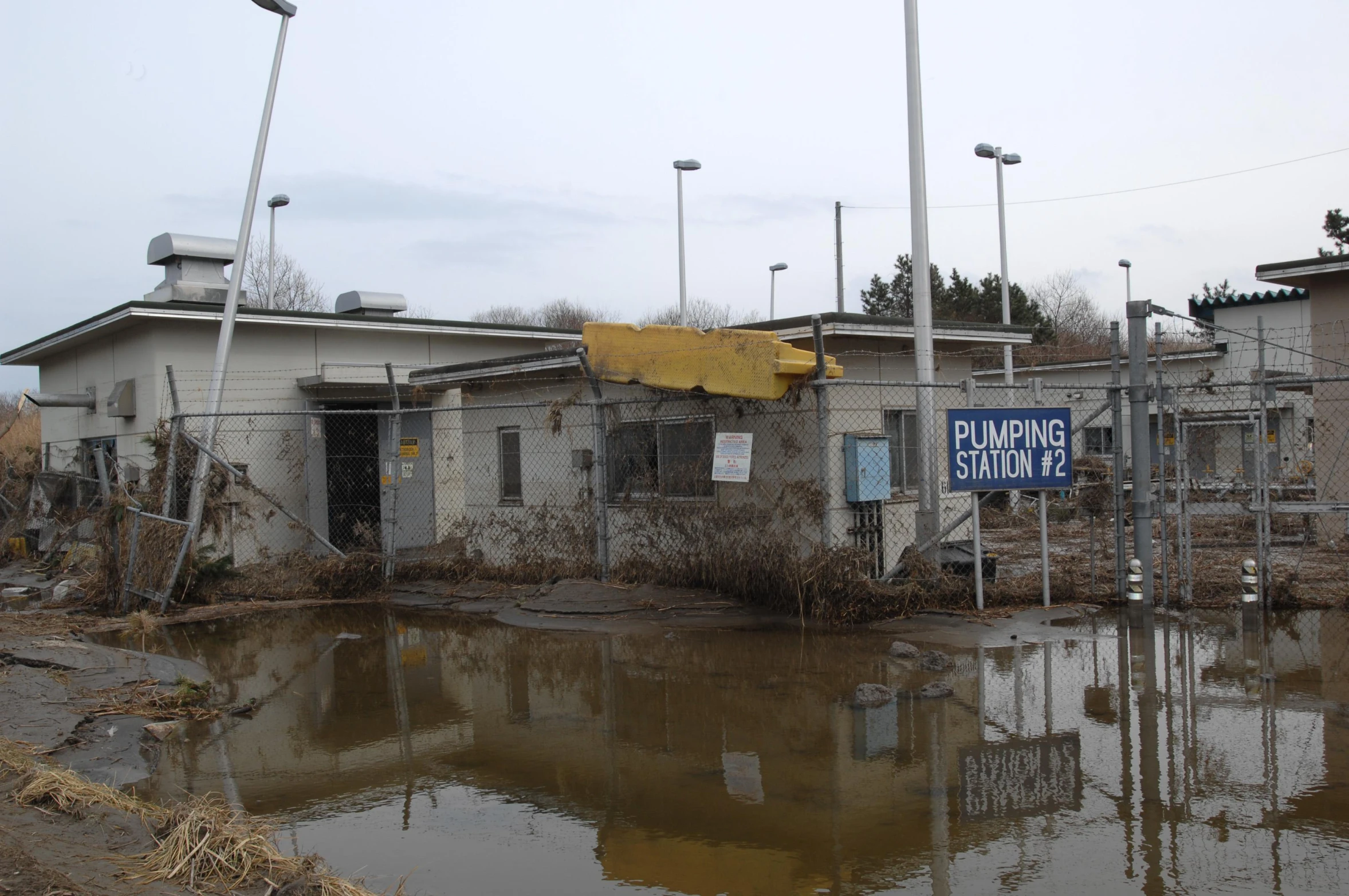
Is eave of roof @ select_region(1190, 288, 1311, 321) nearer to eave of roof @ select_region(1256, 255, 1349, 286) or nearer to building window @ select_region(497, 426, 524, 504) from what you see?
eave of roof @ select_region(1256, 255, 1349, 286)

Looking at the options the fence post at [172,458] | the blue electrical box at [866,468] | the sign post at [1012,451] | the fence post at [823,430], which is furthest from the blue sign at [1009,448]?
the fence post at [172,458]

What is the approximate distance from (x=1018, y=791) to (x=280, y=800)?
3937 mm

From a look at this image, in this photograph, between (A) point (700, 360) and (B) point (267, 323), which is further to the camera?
(B) point (267, 323)

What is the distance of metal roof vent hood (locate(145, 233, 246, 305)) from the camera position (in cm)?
1845

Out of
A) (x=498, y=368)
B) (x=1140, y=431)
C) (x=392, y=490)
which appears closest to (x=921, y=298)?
(x=1140, y=431)

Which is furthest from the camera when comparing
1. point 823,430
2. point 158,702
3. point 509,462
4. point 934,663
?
point 509,462

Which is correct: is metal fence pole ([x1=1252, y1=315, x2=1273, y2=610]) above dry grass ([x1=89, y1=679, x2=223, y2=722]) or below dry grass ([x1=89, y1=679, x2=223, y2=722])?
above

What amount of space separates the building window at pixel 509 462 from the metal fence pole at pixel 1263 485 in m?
9.22

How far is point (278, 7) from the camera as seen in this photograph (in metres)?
13.7

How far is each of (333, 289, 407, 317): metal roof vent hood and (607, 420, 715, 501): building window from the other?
9.27 m

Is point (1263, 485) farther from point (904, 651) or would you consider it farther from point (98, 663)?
point (98, 663)

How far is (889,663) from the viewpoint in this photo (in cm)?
852

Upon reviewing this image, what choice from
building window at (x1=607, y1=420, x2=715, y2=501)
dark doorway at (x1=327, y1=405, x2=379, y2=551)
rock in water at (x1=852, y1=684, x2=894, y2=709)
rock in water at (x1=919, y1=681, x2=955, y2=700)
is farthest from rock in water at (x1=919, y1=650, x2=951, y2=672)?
dark doorway at (x1=327, y1=405, x2=379, y2=551)

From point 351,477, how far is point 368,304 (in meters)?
3.65
